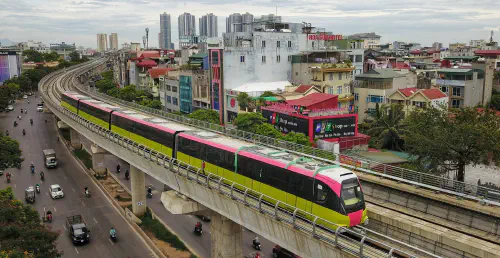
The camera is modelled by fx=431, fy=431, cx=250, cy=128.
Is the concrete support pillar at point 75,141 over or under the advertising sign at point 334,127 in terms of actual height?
under

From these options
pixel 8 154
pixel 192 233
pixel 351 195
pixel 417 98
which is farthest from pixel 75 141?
pixel 351 195

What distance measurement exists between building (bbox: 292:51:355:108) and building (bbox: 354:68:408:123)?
135 cm

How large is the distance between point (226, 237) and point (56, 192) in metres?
25.2

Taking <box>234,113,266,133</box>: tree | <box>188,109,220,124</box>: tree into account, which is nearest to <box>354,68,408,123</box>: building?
<box>234,113,266,133</box>: tree

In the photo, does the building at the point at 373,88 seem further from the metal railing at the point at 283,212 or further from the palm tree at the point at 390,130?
the metal railing at the point at 283,212

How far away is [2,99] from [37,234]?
59.3m

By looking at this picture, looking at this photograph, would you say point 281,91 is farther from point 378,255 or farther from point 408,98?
point 378,255

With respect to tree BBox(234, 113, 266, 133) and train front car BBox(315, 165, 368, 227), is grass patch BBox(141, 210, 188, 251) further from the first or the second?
train front car BBox(315, 165, 368, 227)

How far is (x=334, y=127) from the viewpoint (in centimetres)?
4344

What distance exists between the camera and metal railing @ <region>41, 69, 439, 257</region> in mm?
15175

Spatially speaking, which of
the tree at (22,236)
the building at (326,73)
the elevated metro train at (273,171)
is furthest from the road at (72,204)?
the building at (326,73)

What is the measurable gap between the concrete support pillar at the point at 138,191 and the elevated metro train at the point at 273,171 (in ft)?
16.8

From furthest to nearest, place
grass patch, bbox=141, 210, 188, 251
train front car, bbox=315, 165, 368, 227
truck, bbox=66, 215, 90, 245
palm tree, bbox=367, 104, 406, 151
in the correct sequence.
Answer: palm tree, bbox=367, 104, 406, 151, grass patch, bbox=141, 210, 188, 251, truck, bbox=66, 215, 90, 245, train front car, bbox=315, 165, 368, 227

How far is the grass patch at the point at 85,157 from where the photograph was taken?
56431mm
